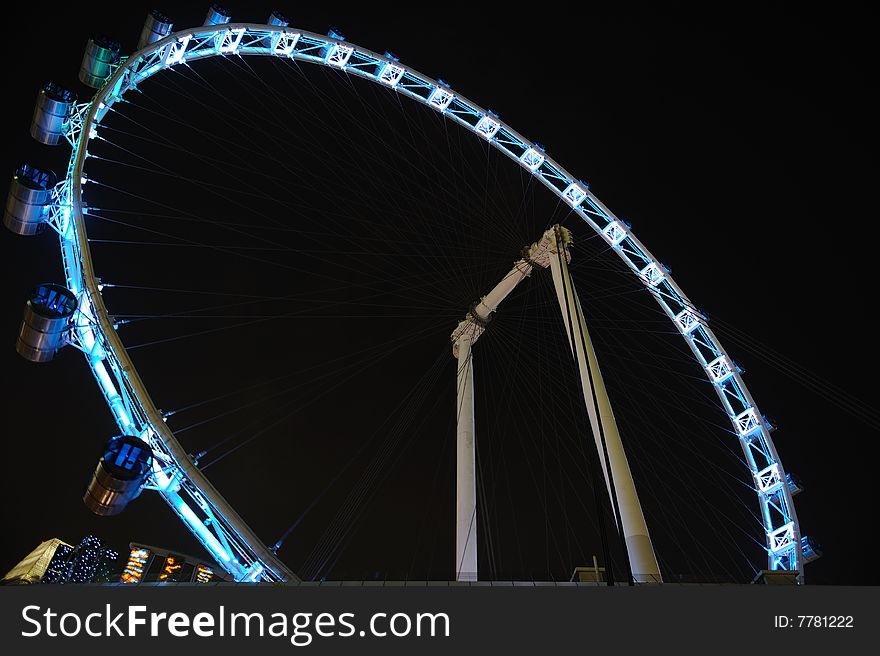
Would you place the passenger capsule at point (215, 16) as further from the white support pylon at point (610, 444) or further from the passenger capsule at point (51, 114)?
the white support pylon at point (610, 444)

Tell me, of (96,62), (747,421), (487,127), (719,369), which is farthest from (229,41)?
(747,421)

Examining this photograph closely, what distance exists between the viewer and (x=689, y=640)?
7.05 metres

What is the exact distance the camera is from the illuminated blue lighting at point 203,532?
10500 mm

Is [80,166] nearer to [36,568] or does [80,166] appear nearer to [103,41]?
[103,41]

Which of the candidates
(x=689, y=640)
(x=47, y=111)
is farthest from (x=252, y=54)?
(x=689, y=640)

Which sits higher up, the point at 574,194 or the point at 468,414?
the point at 574,194

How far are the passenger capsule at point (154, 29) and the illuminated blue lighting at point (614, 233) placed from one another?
1368 centimetres

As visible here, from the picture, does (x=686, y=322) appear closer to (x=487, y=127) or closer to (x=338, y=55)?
(x=487, y=127)

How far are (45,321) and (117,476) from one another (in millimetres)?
2986

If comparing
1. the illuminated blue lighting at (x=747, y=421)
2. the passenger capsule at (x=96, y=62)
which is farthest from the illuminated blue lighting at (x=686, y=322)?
the passenger capsule at (x=96, y=62)

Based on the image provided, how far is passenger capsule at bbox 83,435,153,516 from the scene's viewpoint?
931 centimetres

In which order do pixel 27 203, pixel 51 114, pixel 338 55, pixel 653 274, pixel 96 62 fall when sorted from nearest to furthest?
pixel 27 203 < pixel 51 114 < pixel 96 62 < pixel 338 55 < pixel 653 274

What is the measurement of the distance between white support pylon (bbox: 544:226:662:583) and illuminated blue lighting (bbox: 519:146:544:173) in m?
5.07

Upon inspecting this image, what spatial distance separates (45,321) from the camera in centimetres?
1030
